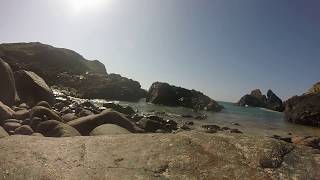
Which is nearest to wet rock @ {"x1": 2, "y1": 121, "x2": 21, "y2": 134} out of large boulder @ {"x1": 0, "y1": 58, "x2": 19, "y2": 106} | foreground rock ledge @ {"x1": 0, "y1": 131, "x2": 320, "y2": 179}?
foreground rock ledge @ {"x1": 0, "y1": 131, "x2": 320, "y2": 179}

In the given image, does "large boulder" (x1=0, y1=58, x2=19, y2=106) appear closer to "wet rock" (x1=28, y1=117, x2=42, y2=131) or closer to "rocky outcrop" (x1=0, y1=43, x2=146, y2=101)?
"wet rock" (x1=28, y1=117, x2=42, y2=131)

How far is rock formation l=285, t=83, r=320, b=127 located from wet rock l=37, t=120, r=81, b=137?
158 ft

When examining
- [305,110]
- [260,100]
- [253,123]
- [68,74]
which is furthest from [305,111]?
[260,100]

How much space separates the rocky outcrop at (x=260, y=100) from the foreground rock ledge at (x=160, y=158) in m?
129

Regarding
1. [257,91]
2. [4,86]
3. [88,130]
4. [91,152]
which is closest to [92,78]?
[4,86]

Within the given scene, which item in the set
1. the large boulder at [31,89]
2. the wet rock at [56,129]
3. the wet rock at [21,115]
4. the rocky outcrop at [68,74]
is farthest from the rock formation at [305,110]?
the wet rock at [56,129]

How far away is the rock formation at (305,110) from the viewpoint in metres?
53.6

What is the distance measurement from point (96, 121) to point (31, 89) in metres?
14.3

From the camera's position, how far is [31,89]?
26578mm

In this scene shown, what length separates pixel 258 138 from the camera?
7.10 meters

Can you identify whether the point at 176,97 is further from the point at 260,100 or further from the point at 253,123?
the point at 260,100

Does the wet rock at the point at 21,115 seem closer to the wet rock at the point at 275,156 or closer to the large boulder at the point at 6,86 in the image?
the large boulder at the point at 6,86

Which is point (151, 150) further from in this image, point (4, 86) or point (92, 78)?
point (92, 78)

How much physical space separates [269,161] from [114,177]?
280 centimetres
